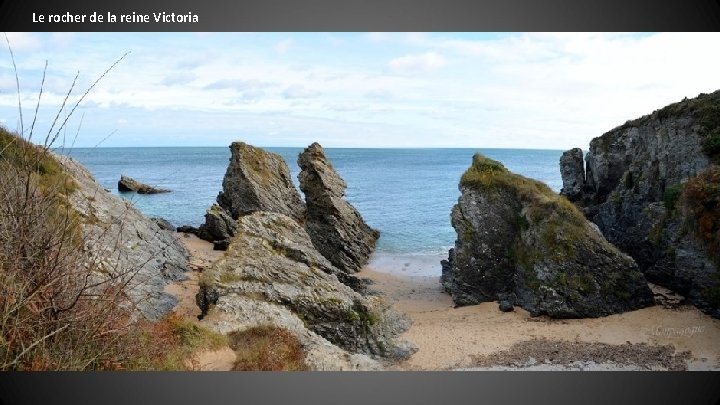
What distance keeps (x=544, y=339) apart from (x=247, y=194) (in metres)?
19.5

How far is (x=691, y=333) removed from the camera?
17.3 m

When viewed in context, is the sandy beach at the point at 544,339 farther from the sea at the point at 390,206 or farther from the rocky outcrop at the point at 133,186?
the rocky outcrop at the point at 133,186

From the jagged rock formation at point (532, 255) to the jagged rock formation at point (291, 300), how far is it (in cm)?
590

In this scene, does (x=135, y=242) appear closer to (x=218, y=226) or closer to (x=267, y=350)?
(x=218, y=226)

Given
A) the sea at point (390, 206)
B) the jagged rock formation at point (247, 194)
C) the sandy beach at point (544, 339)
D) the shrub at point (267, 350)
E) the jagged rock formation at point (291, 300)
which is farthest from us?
the sea at point (390, 206)

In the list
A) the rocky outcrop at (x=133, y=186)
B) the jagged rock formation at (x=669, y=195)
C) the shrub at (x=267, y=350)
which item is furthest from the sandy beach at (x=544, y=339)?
the rocky outcrop at (x=133, y=186)

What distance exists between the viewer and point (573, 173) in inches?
1416

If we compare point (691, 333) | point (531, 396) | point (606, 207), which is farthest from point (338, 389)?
point (606, 207)

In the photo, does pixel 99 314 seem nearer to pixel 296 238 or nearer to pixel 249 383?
pixel 249 383

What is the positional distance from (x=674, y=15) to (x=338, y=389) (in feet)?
29.4

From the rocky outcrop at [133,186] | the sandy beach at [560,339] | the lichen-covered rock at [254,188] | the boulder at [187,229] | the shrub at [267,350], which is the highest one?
the lichen-covered rock at [254,188]

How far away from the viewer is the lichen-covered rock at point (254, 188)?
31.9 metres

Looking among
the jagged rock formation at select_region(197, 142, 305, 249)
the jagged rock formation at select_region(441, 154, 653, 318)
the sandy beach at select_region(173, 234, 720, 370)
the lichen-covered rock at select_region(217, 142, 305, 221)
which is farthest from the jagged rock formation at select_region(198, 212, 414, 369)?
the lichen-covered rock at select_region(217, 142, 305, 221)

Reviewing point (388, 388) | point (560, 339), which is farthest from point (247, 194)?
point (388, 388)
